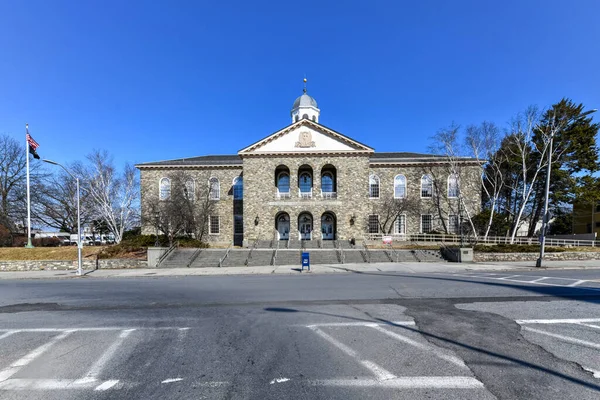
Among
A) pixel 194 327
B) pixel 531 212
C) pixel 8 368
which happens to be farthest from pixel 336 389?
pixel 531 212

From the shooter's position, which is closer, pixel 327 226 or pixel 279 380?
pixel 279 380

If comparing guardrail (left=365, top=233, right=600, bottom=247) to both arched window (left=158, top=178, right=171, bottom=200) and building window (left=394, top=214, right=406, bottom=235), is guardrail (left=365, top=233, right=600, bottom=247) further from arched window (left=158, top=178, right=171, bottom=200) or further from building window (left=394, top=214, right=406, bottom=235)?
arched window (left=158, top=178, right=171, bottom=200)

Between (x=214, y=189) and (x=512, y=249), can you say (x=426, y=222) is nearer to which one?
(x=512, y=249)

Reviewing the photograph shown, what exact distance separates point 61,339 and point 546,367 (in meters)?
7.94

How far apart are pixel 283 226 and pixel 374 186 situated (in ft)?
40.3

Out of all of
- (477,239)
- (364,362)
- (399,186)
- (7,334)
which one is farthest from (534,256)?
(7,334)

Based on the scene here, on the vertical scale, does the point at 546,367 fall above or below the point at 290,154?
below

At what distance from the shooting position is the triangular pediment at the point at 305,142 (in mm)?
34875

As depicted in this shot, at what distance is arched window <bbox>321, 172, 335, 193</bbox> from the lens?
3681 centimetres

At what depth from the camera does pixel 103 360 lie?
477 centimetres

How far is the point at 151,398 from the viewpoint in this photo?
357 centimetres

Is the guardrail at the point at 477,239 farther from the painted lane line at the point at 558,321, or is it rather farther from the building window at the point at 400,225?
the painted lane line at the point at 558,321

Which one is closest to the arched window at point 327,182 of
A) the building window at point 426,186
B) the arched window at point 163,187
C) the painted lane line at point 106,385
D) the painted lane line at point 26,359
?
the building window at point 426,186

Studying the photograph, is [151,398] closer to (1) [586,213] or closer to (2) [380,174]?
(2) [380,174]
